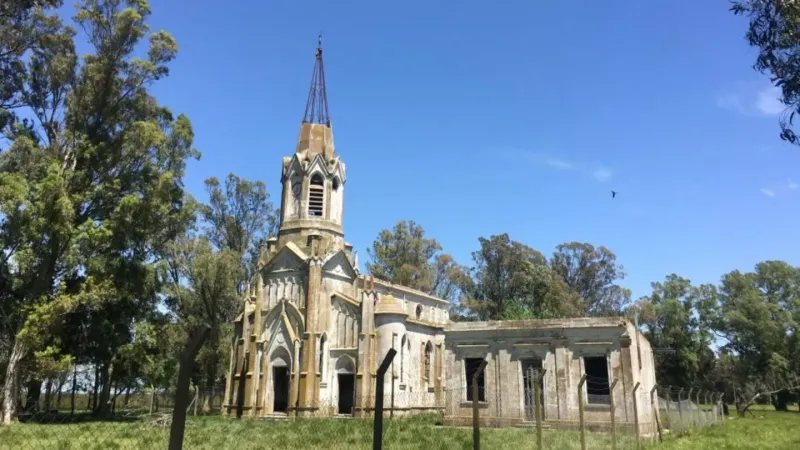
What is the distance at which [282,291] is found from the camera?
35.0 metres

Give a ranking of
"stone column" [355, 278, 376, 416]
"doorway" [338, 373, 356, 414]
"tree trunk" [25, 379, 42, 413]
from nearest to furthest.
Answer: "tree trunk" [25, 379, 42, 413], "stone column" [355, 278, 376, 416], "doorway" [338, 373, 356, 414]

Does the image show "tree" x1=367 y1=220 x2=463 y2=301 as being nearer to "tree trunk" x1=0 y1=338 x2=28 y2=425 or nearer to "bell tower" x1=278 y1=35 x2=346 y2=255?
"bell tower" x1=278 y1=35 x2=346 y2=255

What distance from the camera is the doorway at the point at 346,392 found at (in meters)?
33.7

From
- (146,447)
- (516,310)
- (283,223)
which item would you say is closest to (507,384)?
(146,447)

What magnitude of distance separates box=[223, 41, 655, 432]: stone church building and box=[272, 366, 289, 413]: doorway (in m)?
0.06

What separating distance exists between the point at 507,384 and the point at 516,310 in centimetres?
2750

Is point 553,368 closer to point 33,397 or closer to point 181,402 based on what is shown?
point 181,402

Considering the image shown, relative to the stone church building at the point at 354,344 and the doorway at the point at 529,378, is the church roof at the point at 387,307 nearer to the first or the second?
the stone church building at the point at 354,344

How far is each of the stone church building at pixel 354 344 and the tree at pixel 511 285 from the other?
1833 cm

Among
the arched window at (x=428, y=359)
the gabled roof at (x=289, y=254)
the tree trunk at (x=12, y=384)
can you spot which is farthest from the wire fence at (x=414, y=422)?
the gabled roof at (x=289, y=254)

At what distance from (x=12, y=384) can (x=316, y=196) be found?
19902mm

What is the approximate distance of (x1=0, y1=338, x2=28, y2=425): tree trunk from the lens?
24.3 m

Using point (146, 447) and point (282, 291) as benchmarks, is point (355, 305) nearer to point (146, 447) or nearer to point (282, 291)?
point (282, 291)

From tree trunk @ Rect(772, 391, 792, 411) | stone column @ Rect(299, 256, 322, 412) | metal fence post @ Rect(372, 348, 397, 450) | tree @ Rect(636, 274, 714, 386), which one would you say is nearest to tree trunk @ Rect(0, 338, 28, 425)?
stone column @ Rect(299, 256, 322, 412)
